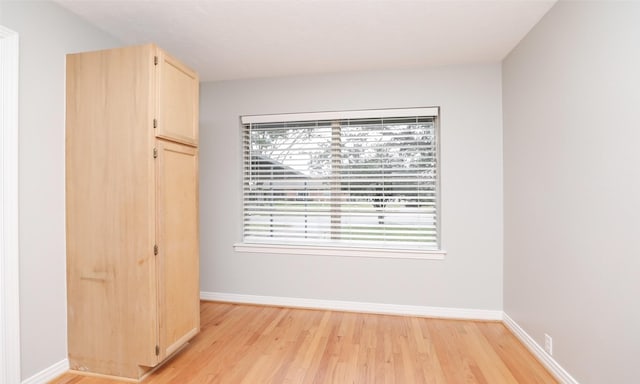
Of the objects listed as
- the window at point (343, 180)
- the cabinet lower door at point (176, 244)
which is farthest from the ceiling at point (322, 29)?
the cabinet lower door at point (176, 244)

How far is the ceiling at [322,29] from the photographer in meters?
2.11

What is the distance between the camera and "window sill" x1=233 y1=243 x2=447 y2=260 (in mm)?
3094

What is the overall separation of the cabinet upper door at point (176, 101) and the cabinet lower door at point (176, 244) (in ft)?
0.31
